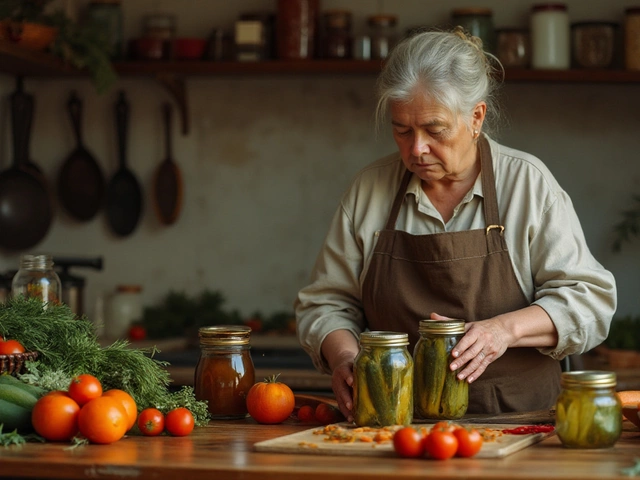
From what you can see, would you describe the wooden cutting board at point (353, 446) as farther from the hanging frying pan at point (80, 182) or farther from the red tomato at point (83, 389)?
the hanging frying pan at point (80, 182)

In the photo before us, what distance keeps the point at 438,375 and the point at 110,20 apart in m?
2.78

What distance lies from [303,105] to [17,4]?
1.22m

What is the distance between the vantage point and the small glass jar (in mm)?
1624

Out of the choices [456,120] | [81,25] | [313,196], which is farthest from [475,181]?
[81,25]

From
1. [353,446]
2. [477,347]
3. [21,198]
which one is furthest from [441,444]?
[21,198]

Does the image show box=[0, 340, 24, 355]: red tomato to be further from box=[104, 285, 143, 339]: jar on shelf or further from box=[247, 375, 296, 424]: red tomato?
box=[104, 285, 143, 339]: jar on shelf

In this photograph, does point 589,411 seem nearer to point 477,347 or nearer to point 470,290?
point 477,347

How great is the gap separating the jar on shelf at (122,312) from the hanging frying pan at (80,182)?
1.28 feet

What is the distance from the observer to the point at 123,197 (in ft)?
13.5

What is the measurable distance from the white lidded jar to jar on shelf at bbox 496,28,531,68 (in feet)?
0.11

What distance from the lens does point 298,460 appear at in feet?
4.70

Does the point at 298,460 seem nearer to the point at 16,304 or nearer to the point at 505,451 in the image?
the point at 505,451

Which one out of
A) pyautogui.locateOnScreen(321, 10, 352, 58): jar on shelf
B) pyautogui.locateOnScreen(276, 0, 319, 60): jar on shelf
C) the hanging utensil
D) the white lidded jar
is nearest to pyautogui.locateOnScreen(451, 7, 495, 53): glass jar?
the white lidded jar

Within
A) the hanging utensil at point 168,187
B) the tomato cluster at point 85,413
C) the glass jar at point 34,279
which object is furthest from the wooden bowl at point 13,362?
the hanging utensil at point 168,187
